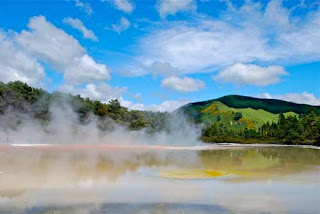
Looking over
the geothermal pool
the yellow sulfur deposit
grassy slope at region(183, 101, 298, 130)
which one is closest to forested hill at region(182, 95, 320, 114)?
grassy slope at region(183, 101, 298, 130)

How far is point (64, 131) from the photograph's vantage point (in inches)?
2119

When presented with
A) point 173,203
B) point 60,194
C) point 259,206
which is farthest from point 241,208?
point 60,194

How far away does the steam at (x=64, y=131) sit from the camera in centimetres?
4912

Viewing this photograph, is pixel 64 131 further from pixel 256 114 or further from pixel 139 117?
pixel 256 114

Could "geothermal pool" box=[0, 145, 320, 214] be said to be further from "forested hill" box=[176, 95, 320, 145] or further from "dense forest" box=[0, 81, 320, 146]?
"forested hill" box=[176, 95, 320, 145]

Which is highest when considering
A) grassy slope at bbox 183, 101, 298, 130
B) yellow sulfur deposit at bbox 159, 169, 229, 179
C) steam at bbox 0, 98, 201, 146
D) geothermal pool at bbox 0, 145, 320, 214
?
grassy slope at bbox 183, 101, 298, 130

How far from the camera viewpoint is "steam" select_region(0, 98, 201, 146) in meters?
49.1

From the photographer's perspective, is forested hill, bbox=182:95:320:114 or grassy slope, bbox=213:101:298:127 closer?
grassy slope, bbox=213:101:298:127

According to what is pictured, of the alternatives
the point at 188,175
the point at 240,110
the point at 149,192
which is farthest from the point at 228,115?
the point at 149,192

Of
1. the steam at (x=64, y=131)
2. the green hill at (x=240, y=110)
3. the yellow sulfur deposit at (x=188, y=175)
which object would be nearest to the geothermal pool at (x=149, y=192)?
the yellow sulfur deposit at (x=188, y=175)

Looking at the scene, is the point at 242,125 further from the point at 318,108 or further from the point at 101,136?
the point at 101,136

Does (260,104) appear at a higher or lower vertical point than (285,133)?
higher

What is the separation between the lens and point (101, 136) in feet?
192

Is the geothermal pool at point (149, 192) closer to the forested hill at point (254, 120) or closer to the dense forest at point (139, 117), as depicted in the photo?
the dense forest at point (139, 117)
